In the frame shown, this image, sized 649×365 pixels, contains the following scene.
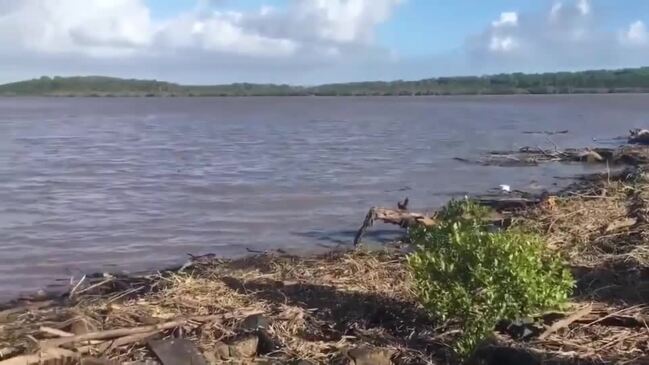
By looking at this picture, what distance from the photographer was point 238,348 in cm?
671

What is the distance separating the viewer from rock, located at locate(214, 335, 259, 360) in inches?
261

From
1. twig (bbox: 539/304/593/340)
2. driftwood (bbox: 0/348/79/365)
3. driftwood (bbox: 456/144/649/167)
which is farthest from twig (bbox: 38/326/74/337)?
driftwood (bbox: 456/144/649/167)

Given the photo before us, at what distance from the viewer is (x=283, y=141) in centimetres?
4172

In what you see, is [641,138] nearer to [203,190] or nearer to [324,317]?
[203,190]

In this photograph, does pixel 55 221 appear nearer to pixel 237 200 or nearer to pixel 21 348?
pixel 237 200

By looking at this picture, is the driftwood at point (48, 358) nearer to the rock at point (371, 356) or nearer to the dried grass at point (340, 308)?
the dried grass at point (340, 308)

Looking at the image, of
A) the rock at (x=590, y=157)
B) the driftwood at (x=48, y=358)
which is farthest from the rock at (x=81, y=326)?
the rock at (x=590, y=157)

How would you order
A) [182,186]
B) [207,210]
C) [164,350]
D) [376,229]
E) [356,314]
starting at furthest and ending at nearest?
1. [182,186]
2. [207,210]
3. [376,229]
4. [356,314]
5. [164,350]

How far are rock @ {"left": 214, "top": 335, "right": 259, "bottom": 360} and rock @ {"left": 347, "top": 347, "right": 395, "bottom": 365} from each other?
720 millimetres

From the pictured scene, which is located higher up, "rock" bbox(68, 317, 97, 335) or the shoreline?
"rock" bbox(68, 317, 97, 335)

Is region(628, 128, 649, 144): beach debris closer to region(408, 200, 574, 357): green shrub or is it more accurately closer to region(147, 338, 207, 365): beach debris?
region(408, 200, 574, 357): green shrub

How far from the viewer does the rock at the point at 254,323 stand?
7.13 metres

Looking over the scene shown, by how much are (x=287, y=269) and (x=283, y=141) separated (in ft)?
105

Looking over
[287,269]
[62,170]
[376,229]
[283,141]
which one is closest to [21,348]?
[287,269]
